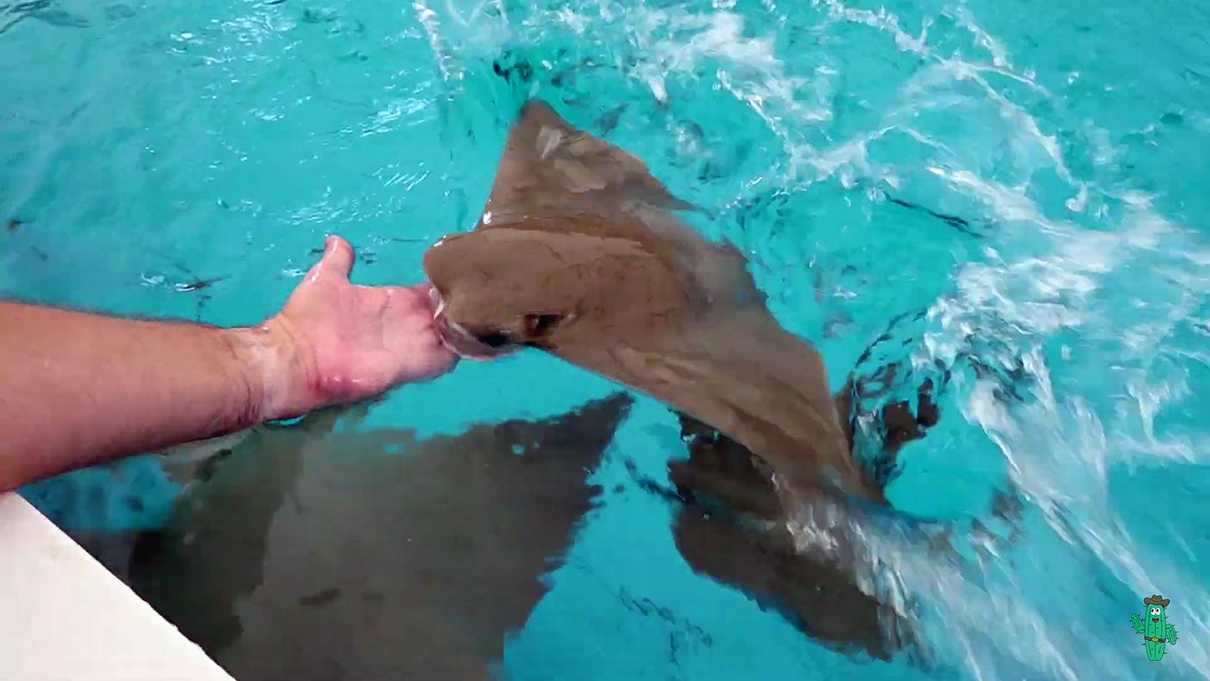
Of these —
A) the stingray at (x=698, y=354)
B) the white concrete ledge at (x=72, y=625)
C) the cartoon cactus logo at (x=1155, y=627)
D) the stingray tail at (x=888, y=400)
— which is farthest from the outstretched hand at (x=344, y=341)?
the cartoon cactus logo at (x=1155, y=627)

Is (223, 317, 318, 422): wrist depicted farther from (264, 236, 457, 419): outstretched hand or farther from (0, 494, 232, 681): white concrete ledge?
(0, 494, 232, 681): white concrete ledge

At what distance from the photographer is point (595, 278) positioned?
2.40 meters

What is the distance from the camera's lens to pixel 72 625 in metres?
1.56

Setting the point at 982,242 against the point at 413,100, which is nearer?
the point at 982,242

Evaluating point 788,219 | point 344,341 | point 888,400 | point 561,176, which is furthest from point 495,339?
point 788,219

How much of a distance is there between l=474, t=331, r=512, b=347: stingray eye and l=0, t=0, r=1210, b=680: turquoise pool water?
60cm

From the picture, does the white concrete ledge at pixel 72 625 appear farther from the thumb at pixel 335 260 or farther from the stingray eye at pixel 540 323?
the thumb at pixel 335 260

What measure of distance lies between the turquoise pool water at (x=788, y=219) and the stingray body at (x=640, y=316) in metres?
0.43

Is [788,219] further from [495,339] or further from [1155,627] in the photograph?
[1155,627]

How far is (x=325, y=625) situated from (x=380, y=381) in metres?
0.68

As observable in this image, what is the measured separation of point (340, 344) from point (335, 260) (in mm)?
294

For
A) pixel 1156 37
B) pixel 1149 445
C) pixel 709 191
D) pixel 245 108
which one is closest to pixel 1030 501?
pixel 1149 445

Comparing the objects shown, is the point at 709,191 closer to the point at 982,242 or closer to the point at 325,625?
the point at 982,242

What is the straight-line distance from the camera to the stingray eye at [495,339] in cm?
230
